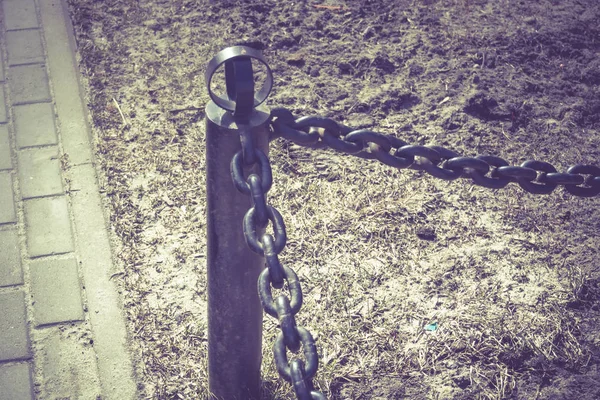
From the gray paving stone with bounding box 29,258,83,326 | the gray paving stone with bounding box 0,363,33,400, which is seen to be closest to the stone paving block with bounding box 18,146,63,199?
the gray paving stone with bounding box 29,258,83,326

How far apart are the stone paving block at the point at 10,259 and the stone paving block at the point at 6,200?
0.11m

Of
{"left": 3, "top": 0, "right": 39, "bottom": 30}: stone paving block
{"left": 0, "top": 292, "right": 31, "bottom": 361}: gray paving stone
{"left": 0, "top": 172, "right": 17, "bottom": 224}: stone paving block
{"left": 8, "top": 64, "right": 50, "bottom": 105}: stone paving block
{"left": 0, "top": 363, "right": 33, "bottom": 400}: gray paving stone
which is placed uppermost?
{"left": 3, "top": 0, "right": 39, "bottom": 30}: stone paving block

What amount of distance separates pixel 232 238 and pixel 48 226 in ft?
6.23

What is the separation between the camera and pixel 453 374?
288 cm

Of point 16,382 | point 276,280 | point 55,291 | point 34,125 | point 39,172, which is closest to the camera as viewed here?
point 276,280

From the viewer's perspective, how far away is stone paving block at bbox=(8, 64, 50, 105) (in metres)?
4.54

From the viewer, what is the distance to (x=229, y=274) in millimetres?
2230

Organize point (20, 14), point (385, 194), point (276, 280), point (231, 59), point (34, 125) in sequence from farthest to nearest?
point (20, 14)
point (34, 125)
point (385, 194)
point (231, 59)
point (276, 280)

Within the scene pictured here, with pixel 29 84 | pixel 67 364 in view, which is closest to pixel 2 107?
pixel 29 84

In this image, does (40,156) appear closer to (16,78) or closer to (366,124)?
(16,78)

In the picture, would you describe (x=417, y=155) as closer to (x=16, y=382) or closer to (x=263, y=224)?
(x=263, y=224)

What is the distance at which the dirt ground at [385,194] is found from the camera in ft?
9.67

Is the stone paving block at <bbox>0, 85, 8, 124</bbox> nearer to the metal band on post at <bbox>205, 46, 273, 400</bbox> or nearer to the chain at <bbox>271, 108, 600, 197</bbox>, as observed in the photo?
the metal band on post at <bbox>205, 46, 273, 400</bbox>

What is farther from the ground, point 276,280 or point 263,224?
point 263,224
